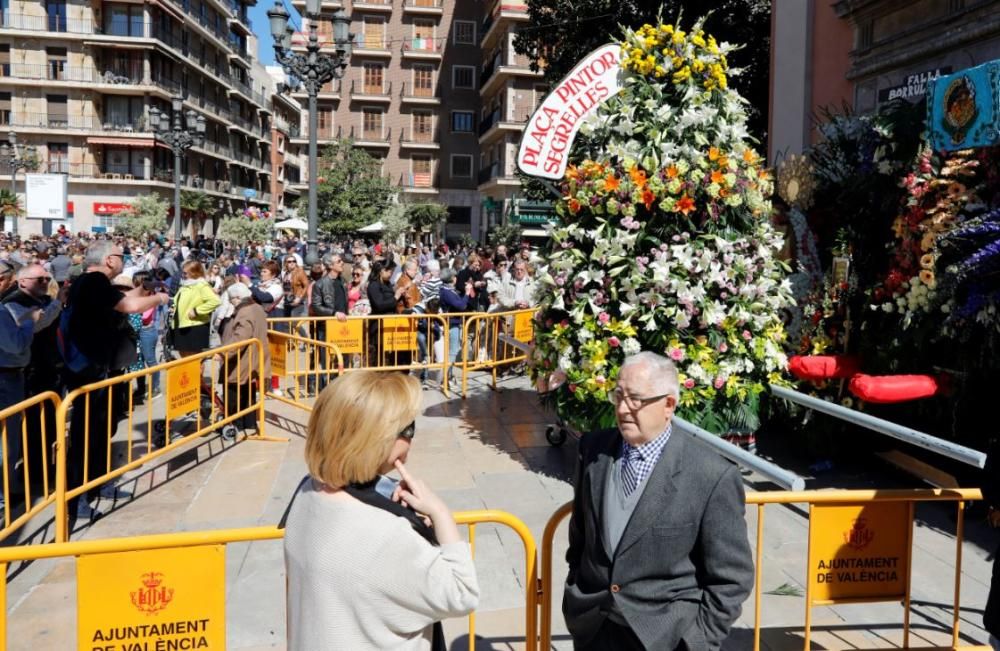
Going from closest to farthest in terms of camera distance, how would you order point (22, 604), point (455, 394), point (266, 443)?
point (22, 604)
point (266, 443)
point (455, 394)

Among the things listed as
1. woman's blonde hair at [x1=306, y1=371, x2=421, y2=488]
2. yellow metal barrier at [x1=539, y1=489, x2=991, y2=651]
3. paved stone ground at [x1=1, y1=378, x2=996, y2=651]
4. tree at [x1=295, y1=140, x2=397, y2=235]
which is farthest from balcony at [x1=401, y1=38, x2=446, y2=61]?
woman's blonde hair at [x1=306, y1=371, x2=421, y2=488]

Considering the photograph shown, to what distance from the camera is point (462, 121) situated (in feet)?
178

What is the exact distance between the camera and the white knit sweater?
196 centimetres

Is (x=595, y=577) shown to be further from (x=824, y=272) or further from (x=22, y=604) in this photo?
(x=824, y=272)

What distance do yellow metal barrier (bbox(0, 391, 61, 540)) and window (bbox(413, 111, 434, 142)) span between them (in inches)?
1962

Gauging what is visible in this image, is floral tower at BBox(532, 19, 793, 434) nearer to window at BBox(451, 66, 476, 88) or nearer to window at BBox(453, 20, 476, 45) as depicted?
window at BBox(451, 66, 476, 88)

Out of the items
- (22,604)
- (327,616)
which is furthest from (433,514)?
(22,604)

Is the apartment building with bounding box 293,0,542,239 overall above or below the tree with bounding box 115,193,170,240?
above

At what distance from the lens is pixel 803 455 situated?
732 centimetres

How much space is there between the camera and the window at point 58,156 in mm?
49250

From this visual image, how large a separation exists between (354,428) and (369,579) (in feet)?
1.22

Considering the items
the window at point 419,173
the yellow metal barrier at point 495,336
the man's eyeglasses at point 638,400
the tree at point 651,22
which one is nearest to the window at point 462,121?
the window at point 419,173

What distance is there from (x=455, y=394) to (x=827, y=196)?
16.7ft

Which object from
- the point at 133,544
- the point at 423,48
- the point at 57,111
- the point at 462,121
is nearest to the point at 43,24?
the point at 57,111
